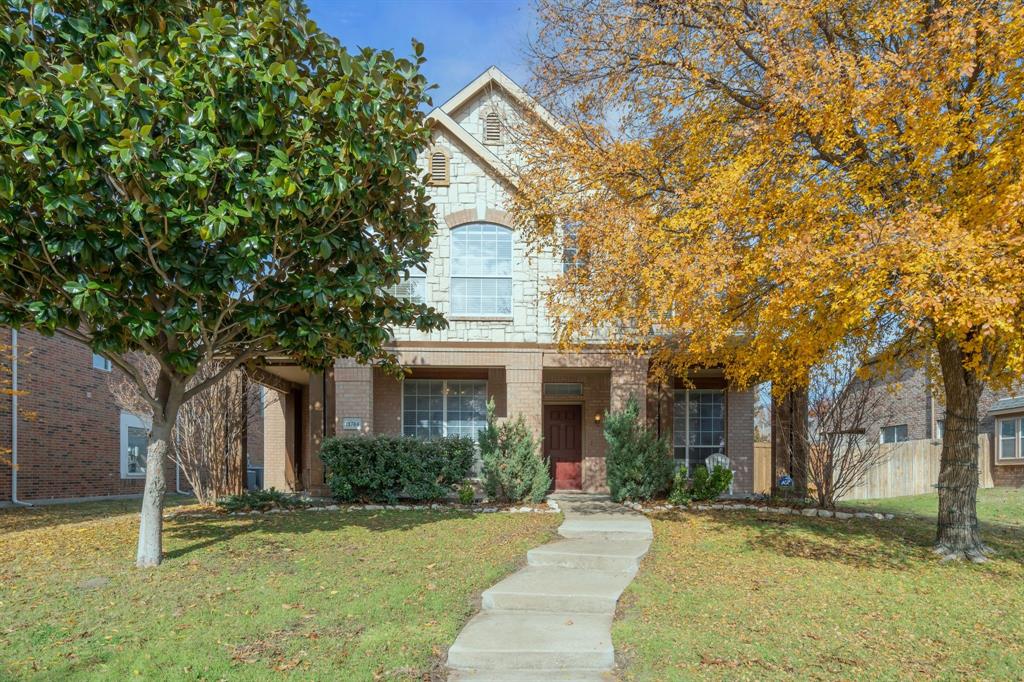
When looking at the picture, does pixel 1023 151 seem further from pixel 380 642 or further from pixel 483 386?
pixel 483 386

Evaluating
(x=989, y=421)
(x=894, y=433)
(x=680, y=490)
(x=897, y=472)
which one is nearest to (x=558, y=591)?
(x=680, y=490)

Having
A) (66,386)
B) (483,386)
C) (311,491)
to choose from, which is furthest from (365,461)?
(66,386)

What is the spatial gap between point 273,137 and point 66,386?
14.6 meters

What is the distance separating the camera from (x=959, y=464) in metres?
9.07

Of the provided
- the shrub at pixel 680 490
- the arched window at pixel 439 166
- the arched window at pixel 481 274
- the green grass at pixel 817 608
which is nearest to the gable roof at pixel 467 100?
the arched window at pixel 439 166

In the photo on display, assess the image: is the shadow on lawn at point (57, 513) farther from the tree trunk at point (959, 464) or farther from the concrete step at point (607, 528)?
the tree trunk at point (959, 464)

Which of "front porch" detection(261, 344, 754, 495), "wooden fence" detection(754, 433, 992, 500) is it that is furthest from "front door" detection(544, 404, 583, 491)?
"wooden fence" detection(754, 433, 992, 500)

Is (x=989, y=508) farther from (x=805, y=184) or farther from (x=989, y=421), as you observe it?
(x=989, y=421)

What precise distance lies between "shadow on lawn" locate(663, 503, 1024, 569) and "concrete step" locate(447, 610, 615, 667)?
4.15 m

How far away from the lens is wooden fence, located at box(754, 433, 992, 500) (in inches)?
811

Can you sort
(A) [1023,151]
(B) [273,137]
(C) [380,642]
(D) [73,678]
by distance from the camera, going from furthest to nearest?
(B) [273,137], (A) [1023,151], (C) [380,642], (D) [73,678]

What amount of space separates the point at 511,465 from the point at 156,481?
21.0ft

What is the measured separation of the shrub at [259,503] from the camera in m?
12.6

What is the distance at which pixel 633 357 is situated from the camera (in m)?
14.2
